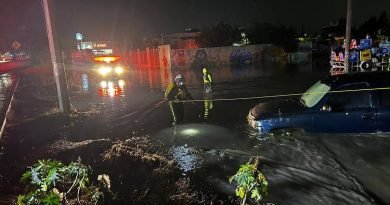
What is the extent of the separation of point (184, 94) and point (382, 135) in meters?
4.99

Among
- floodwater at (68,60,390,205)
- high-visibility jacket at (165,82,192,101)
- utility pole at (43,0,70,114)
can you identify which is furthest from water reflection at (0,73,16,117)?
high-visibility jacket at (165,82,192,101)

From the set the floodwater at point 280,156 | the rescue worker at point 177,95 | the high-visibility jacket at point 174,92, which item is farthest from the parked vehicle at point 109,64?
the high-visibility jacket at point 174,92

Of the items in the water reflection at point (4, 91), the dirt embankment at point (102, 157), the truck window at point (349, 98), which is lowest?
the dirt embankment at point (102, 157)

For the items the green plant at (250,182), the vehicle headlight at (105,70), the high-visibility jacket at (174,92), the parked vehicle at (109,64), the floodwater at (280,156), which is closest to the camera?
the green plant at (250,182)

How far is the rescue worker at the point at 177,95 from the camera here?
9.30 metres

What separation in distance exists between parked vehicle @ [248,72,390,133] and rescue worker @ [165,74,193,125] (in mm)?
2679

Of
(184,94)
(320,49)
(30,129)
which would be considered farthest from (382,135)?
(320,49)

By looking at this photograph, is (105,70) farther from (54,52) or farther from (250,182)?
(250,182)

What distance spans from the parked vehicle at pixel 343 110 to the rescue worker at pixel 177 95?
2679 millimetres

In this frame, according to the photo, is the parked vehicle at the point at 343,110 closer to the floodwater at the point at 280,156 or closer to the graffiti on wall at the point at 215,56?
the floodwater at the point at 280,156

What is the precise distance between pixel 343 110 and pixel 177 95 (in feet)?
13.9

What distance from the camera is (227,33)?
1859 inches

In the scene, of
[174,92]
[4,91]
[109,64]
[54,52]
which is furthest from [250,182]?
[109,64]

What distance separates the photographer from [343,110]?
23.2ft
